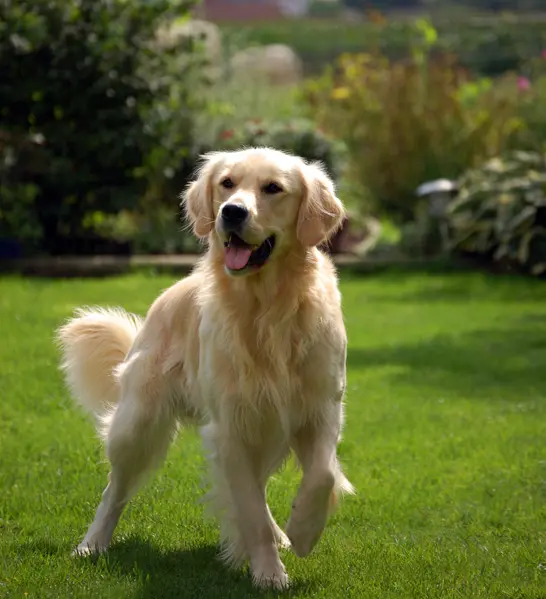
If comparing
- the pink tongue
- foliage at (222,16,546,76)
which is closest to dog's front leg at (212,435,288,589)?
the pink tongue

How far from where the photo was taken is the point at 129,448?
486cm

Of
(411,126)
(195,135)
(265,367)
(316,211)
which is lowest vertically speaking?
(411,126)

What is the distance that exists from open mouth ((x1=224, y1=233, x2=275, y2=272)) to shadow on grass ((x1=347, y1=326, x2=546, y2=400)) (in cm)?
362

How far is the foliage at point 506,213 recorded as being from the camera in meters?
13.7

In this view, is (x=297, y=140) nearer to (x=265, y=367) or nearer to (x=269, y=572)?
(x=265, y=367)

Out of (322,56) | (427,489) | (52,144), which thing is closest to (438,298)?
(52,144)

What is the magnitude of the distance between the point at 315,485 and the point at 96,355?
1418 mm

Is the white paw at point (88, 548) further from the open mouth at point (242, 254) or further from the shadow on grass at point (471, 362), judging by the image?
the shadow on grass at point (471, 362)

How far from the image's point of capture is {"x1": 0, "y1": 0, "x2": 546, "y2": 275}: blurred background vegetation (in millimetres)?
14406

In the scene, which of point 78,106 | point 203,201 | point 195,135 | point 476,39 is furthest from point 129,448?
point 476,39

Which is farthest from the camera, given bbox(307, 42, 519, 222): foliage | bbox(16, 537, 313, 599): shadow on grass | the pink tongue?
bbox(307, 42, 519, 222): foliage

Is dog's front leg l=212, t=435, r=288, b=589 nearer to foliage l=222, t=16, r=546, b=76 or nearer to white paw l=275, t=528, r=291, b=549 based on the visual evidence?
white paw l=275, t=528, r=291, b=549

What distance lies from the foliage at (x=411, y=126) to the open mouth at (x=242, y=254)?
12342 mm

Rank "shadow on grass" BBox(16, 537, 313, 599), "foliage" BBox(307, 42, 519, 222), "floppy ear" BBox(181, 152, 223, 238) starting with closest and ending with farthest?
"shadow on grass" BBox(16, 537, 313, 599) < "floppy ear" BBox(181, 152, 223, 238) < "foliage" BBox(307, 42, 519, 222)
